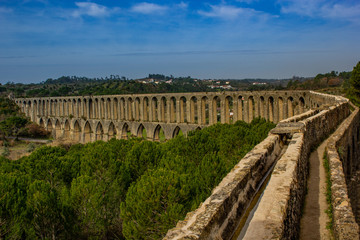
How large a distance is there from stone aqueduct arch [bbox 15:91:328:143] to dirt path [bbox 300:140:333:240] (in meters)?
14.9

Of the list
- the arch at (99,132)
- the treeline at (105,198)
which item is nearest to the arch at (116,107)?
the arch at (99,132)

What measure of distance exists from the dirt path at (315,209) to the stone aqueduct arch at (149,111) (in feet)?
49.0

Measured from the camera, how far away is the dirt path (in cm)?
466

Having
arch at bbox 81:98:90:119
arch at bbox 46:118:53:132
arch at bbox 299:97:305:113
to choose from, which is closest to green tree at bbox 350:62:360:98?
arch at bbox 299:97:305:113

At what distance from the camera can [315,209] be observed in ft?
18.0

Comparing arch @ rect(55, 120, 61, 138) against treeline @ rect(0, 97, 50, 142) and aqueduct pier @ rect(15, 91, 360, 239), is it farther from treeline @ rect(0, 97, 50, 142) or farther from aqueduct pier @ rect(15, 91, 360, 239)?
aqueduct pier @ rect(15, 91, 360, 239)

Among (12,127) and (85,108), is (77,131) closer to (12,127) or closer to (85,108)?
(85,108)

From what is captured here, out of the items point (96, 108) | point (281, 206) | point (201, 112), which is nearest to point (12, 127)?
point (96, 108)

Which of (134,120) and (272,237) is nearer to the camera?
(272,237)

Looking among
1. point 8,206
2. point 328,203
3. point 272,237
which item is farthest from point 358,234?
point 8,206

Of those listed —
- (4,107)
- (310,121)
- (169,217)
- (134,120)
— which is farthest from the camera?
(4,107)

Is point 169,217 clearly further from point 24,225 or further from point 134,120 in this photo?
point 134,120

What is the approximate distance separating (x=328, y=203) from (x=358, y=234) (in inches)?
88.0

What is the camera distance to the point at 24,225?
870cm
